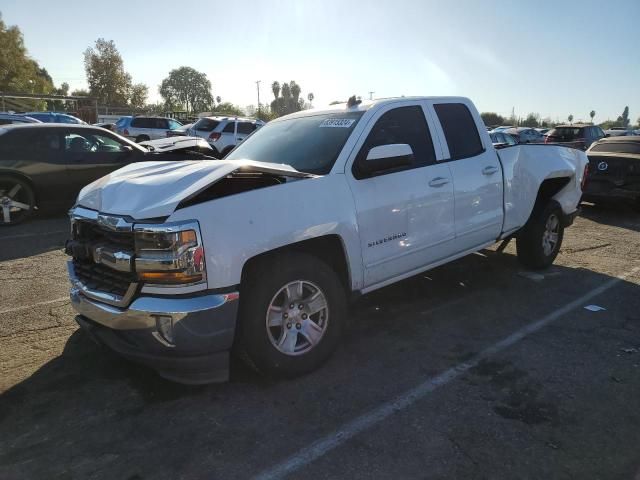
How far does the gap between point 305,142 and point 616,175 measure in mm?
8064

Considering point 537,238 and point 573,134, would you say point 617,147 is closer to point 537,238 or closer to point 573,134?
point 537,238

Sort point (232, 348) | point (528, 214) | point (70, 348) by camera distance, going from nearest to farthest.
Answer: point (232, 348), point (70, 348), point (528, 214)

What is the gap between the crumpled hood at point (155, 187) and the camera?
295 cm

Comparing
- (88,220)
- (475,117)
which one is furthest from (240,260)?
(475,117)

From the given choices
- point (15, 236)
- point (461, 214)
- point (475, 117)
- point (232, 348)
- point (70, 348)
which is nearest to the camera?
point (232, 348)

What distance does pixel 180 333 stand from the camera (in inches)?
114

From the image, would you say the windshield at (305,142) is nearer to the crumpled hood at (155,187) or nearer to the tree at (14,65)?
the crumpled hood at (155,187)

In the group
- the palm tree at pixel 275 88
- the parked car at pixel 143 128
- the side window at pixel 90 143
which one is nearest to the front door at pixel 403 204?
the side window at pixel 90 143

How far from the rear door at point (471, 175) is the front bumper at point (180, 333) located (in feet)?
8.23

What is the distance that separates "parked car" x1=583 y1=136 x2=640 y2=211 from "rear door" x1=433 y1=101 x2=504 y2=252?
17.9ft

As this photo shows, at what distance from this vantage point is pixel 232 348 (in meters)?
3.29

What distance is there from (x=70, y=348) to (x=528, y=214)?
4.76 meters

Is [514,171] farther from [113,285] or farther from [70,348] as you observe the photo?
[70,348]

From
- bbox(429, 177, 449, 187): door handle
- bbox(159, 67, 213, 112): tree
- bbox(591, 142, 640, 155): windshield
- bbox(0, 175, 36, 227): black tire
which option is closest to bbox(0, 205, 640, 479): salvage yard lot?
bbox(429, 177, 449, 187): door handle
